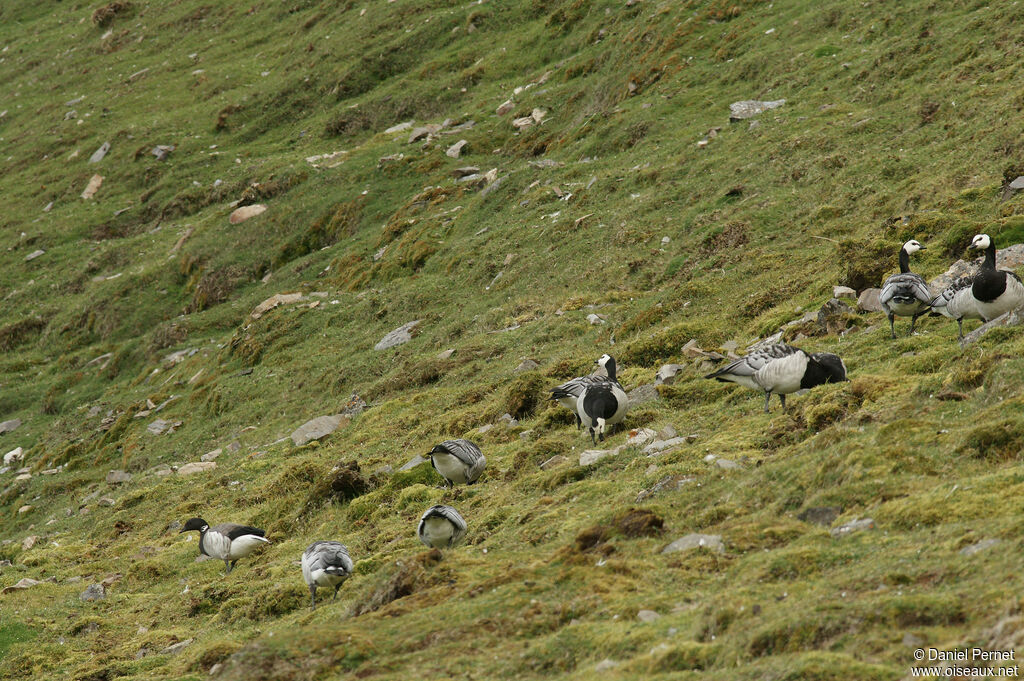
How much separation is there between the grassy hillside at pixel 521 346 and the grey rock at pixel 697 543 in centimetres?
24

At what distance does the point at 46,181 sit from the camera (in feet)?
217

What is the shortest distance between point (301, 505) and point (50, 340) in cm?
3346

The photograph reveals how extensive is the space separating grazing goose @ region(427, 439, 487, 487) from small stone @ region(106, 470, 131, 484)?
17.6m

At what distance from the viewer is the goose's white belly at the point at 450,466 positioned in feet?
60.5

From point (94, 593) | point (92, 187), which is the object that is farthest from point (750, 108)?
point (92, 187)

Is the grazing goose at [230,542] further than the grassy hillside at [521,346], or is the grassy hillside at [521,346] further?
the grazing goose at [230,542]

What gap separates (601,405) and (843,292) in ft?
24.3

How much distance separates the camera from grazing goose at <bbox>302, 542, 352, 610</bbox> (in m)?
14.8

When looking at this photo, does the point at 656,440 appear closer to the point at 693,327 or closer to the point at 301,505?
the point at 693,327

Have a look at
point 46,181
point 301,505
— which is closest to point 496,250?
point 301,505

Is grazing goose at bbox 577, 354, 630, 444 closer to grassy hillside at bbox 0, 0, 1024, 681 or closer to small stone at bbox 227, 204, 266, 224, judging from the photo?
grassy hillside at bbox 0, 0, 1024, 681

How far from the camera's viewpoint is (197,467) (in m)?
30.3

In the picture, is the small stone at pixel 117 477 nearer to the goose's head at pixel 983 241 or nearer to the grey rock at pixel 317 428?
the grey rock at pixel 317 428

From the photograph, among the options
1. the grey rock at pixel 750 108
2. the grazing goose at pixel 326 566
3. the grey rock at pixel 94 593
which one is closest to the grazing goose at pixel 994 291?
the grazing goose at pixel 326 566
